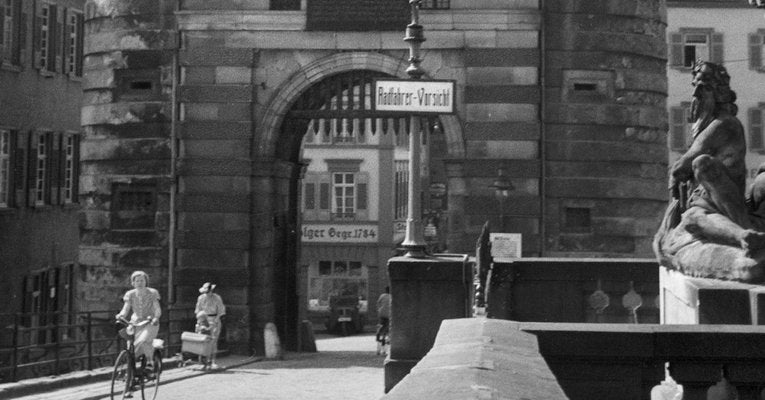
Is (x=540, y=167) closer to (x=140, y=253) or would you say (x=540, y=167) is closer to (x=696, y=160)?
(x=140, y=253)

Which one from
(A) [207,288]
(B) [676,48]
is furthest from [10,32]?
(B) [676,48]

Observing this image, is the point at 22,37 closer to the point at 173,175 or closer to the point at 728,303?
the point at 173,175

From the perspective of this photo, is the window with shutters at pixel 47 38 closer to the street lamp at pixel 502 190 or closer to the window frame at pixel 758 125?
the street lamp at pixel 502 190

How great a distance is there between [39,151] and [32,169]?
1.10m

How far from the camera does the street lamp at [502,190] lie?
24656mm

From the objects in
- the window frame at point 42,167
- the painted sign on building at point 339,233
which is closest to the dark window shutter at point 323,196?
the painted sign on building at point 339,233

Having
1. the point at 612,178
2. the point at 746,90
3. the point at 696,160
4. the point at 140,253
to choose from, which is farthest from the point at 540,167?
the point at 746,90

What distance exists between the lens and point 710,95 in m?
9.01

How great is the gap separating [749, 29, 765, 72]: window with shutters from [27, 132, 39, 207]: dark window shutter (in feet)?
76.8

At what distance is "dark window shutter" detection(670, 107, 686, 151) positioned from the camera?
152 feet

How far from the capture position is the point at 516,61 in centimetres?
2508

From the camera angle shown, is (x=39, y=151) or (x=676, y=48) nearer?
(x=39, y=151)

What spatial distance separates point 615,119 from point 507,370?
21.3 metres

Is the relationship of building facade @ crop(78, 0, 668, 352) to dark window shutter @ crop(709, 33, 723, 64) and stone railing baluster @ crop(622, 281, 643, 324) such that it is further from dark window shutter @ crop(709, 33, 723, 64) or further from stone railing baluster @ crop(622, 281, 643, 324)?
dark window shutter @ crop(709, 33, 723, 64)
